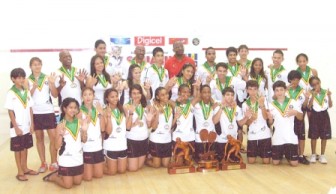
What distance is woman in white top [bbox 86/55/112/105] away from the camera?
13.7 feet

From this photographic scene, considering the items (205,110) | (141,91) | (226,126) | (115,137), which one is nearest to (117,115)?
(115,137)

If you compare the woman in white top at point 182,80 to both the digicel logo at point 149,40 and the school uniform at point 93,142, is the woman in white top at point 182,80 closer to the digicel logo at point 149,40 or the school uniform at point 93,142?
the school uniform at point 93,142

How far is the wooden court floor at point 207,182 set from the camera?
11.4ft

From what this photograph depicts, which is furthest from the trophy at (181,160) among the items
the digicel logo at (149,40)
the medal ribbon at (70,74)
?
the digicel logo at (149,40)

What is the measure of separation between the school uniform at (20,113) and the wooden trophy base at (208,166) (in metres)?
1.70

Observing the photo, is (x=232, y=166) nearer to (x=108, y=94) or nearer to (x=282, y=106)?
(x=282, y=106)

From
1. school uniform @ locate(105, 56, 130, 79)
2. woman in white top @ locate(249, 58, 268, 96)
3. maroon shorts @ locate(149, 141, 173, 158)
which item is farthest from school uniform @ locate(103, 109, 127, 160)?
woman in white top @ locate(249, 58, 268, 96)

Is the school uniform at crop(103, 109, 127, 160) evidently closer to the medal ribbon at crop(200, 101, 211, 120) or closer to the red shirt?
the medal ribbon at crop(200, 101, 211, 120)

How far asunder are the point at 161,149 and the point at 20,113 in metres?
1.42

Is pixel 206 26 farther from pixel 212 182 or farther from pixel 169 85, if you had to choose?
pixel 212 182

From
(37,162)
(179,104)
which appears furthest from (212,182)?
(37,162)

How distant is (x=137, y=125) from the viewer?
4.08 metres

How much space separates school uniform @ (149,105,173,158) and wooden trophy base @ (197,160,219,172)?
0.38m

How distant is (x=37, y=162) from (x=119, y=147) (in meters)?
1.13
